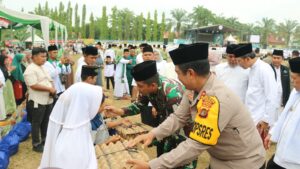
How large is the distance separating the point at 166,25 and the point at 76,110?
66507 mm

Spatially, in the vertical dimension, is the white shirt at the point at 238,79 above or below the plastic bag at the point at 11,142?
above

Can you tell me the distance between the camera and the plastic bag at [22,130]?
19.6ft

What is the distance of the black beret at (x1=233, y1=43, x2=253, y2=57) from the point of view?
412cm

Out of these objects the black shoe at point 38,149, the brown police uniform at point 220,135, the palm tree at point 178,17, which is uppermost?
the palm tree at point 178,17

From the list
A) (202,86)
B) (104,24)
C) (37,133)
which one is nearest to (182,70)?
(202,86)

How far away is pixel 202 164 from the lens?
5188 mm

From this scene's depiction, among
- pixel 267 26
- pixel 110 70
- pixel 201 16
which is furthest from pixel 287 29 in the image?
pixel 110 70

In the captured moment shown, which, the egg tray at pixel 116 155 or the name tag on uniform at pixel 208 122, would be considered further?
the egg tray at pixel 116 155

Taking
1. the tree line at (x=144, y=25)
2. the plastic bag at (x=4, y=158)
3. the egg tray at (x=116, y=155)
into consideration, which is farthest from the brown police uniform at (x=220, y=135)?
the tree line at (x=144, y=25)

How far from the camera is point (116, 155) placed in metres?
3.25

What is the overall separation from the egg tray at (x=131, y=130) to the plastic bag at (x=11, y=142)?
2.08 m

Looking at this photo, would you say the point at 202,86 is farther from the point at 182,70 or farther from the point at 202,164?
the point at 202,164

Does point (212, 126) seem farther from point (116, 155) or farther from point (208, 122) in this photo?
point (116, 155)

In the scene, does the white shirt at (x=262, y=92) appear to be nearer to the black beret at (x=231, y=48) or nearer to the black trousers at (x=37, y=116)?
the black beret at (x=231, y=48)
